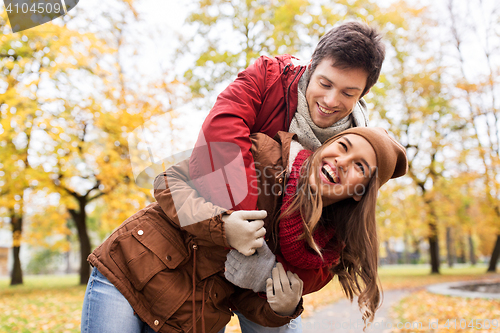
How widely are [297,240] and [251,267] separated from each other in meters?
0.22

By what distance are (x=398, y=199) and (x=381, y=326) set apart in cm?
825

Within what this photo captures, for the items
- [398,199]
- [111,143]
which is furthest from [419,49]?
[111,143]

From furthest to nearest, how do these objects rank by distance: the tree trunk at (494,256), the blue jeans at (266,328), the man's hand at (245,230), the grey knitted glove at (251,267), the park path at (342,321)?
the tree trunk at (494,256), the park path at (342,321), the blue jeans at (266,328), the grey knitted glove at (251,267), the man's hand at (245,230)

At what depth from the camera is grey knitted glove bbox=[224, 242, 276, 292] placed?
Answer: 56.4 inches

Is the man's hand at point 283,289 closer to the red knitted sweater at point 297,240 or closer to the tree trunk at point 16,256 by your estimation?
the red knitted sweater at point 297,240

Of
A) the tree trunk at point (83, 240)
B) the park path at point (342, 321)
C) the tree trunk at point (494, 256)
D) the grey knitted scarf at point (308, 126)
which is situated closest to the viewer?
the grey knitted scarf at point (308, 126)

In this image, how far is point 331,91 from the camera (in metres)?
1.62

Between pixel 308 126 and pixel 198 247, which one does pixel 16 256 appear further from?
pixel 308 126

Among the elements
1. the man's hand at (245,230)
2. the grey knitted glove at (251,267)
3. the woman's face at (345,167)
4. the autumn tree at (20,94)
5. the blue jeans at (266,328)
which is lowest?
the blue jeans at (266,328)

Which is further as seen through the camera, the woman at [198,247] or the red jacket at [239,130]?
the woman at [198,247]

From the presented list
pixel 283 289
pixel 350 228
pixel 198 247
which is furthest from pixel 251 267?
pixel 350 228

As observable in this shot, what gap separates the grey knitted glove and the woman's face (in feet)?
1.22

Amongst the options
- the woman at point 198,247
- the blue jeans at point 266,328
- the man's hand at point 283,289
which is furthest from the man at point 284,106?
the blue jeans at point 266,328

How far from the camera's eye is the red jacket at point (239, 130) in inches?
56.0
